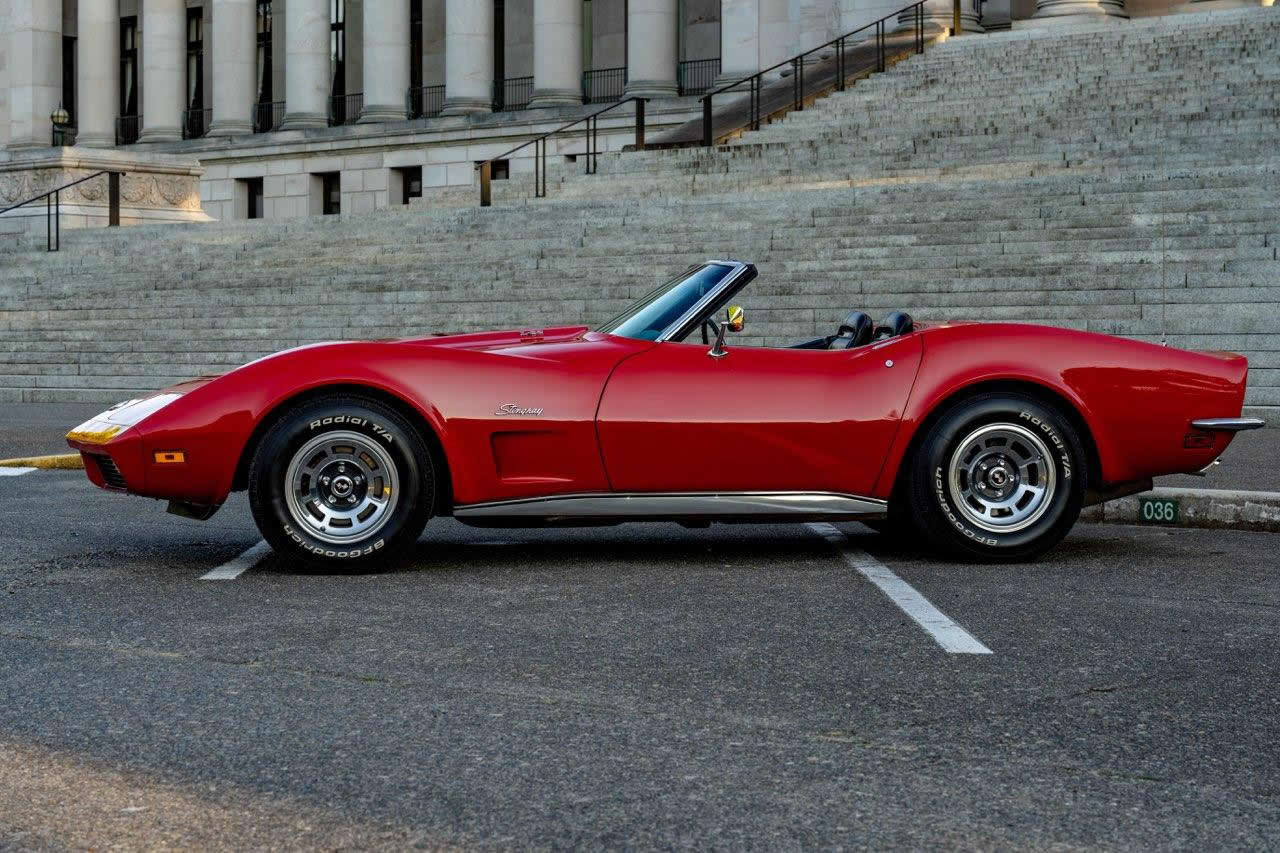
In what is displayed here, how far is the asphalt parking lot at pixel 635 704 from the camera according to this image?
355 cm

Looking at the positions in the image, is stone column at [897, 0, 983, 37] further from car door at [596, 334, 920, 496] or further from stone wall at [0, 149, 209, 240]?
car door at [596, 334, 920, 496]

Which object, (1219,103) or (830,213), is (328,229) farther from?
(1219,103)

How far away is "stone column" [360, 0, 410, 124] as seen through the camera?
4625 centimetres

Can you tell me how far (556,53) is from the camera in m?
43.7

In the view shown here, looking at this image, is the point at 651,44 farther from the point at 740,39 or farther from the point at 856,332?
the point at 856,332

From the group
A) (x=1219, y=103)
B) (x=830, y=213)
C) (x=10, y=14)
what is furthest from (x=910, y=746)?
(x=10, y=14)

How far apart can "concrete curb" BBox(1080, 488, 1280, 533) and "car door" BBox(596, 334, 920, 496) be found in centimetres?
201

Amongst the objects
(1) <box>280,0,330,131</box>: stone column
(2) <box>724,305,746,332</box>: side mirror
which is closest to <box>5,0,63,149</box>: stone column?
(1) <box>280,0,330,131</box>: stone column

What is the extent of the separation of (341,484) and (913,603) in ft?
7.13

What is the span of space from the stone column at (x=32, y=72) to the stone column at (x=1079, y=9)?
1086 inches

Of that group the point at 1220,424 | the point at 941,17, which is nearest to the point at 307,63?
A: the point at 941,17

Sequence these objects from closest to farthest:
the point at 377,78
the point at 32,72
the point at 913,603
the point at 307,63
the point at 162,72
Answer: the point at 913,603 → the point at 377,78 → the point at 307,63 → the point at 32,72 → the point at 162,72

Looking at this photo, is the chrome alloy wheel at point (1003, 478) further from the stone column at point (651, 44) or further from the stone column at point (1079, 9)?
the stone column at point (651, 44)

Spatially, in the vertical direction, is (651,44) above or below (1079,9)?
above
